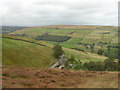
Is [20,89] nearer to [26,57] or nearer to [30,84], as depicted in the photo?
[30,84]

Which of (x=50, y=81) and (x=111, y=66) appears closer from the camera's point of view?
(x=50, y=81)

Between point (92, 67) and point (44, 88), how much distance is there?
36.0m

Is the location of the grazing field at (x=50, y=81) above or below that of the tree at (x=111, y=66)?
above

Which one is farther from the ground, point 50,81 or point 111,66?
point 50,81

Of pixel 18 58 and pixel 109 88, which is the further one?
pixel 18 58

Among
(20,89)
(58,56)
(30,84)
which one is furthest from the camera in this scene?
(58,56)

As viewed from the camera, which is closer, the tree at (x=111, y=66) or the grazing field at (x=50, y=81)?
the grazing field at (x=50, y=81)

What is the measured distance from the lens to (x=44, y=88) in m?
17.5

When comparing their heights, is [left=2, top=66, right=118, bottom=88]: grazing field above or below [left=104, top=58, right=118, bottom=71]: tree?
above

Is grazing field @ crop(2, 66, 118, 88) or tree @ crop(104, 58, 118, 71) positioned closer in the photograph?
grazing field @ crop(2, 66, 118, 88)

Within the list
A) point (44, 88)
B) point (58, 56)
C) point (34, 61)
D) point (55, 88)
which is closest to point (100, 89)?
point (55, 88)

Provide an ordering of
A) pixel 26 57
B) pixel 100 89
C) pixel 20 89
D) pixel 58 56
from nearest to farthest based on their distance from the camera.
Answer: pixel 20 89
pixel 100 89
pixel 26 57
pixel 58 56

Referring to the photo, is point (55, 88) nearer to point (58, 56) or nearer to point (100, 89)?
point (100, 89)

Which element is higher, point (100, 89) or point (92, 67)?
point (100, 89)
